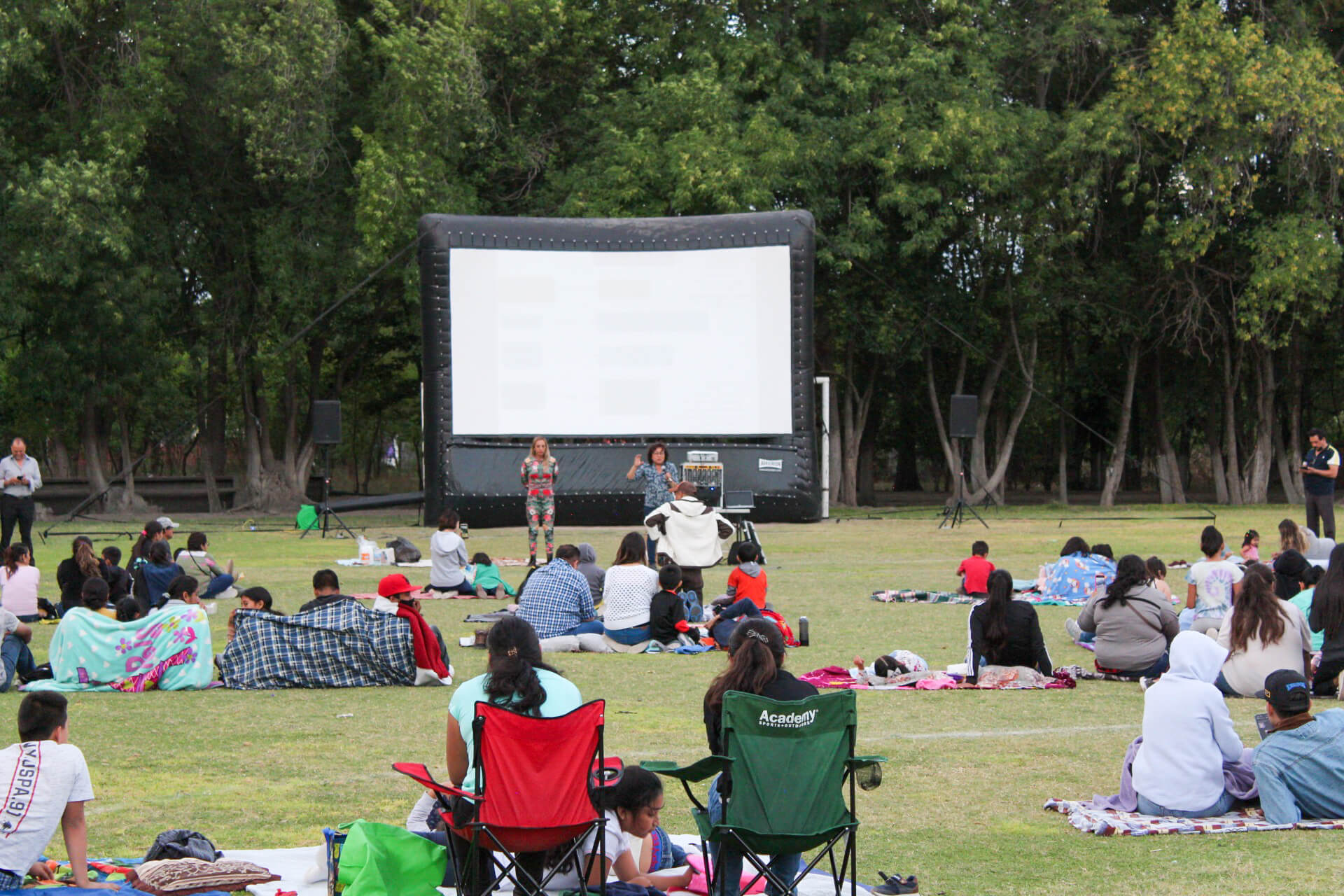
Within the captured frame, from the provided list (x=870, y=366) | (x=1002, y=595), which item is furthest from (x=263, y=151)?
(x=1002, y=595)

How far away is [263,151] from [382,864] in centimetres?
2201

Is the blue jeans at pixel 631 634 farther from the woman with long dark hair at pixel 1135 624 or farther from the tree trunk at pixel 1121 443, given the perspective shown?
the tree trunk at pixel 1121 443

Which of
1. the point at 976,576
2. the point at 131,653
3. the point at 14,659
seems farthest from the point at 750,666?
the point at 976,576

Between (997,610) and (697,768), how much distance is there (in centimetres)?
468

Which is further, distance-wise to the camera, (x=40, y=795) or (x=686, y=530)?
(x=686, y=530)

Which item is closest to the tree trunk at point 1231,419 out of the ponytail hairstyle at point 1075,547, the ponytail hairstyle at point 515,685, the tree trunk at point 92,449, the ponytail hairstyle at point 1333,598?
the ponytail hairstyle at point 1075,547

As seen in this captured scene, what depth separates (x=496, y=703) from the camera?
485cm

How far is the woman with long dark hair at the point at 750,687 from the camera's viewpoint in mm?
4711

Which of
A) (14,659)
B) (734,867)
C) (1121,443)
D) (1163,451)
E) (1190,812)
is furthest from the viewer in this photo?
(1163,451)

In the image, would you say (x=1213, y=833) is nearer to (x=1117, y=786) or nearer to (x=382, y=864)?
(x=1117, y=786)

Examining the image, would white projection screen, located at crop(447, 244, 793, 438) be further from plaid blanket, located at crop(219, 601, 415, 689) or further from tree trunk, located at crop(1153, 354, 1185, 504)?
tree trunk, located at crop(1153, 354, 1185, 504)

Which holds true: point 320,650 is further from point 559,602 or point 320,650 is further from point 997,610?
point 997,610

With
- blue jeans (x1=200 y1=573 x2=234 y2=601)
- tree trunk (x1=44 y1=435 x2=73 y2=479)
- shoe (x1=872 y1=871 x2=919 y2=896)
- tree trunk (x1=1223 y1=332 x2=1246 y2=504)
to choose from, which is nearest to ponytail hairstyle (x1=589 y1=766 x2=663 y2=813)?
shoe (x1=872 y1=871 x2=919 y2=896)

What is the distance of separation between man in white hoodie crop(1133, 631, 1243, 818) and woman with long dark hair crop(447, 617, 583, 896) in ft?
8.07
